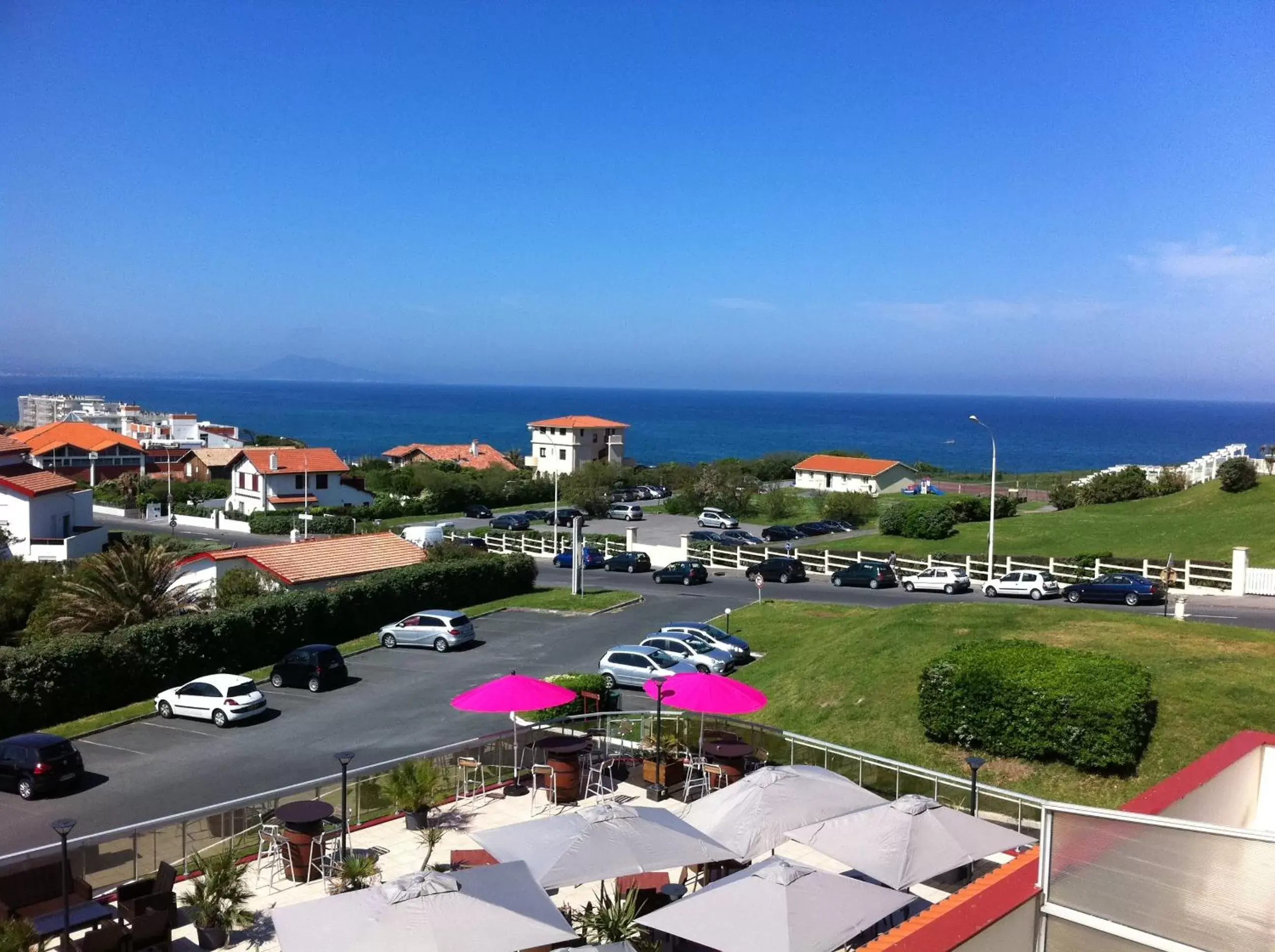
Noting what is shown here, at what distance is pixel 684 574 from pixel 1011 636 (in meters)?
23.0

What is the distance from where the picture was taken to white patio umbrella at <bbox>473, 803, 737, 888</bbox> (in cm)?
1120

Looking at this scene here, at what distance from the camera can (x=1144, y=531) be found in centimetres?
4659

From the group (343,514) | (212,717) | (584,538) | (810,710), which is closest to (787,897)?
(810,710)

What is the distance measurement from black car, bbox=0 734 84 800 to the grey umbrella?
16.7 metres

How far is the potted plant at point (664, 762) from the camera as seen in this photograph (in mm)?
17297

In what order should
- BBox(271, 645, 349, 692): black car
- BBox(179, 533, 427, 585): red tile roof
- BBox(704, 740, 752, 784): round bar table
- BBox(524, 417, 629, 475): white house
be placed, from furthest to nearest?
BBox(524, 417, 629, 475): white house, BBox(179, 533, 427, 585): red tile roof, BBox(271, 645, 349, 692): black car, BBox(704, 740, 752, 784): round bar table

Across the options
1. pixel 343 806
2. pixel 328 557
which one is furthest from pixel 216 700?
pixel 328 557

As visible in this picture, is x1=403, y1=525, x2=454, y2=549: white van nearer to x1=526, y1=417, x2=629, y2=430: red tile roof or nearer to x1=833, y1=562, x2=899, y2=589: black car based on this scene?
x1=833, y1=562, x2=899, y2=589: black car

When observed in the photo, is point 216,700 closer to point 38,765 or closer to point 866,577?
point 38,765

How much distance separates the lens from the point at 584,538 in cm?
5941

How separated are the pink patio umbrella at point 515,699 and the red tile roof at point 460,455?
77019mm

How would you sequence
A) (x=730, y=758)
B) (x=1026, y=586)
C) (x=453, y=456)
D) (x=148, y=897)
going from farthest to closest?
(x=453, y=456) → (x=1026, y=586) → (x=730, y=758) → (x=148, y=897)

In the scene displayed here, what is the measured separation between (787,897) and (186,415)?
13849cm

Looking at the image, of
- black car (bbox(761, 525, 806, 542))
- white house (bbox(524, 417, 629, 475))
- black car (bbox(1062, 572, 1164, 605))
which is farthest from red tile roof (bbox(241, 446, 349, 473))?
black car (bbox(1062, 572, 1164, 605))
